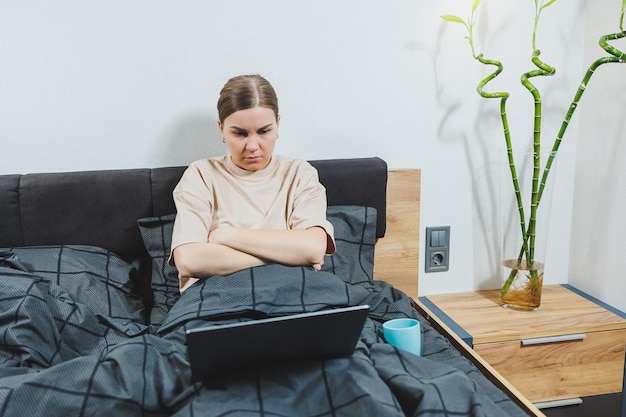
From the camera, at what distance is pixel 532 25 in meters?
1.94

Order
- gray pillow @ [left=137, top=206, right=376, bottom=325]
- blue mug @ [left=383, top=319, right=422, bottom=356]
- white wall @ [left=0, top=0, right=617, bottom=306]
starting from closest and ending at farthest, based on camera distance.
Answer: blue mug @ [left=383, top=319, right=422, bottom=356] < gray pillow @ [left=137, top=206, right=376, bottom=325] < white wall @ [left=0, top=0, right=617, bottom=306]

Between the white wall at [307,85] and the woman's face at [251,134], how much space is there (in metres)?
0.31

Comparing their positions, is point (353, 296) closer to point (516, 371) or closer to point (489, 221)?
point (516, 371)

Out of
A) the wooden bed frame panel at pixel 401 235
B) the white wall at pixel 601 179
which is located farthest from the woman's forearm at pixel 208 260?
the white wall at pixel 601 179

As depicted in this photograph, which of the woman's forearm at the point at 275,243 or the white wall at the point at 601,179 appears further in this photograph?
the white wall at the point at 601,179

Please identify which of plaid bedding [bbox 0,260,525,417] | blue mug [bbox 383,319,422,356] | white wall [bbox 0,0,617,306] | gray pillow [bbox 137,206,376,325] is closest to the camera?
plaid bedding [bbox 0,260,525,417]

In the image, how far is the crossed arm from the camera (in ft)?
4.55

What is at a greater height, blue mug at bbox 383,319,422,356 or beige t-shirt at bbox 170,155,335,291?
beige t-shirt at bbox 170,155,335,291

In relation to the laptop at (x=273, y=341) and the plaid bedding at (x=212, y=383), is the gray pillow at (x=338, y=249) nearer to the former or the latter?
the plaid bedding at (x=212, y=383)

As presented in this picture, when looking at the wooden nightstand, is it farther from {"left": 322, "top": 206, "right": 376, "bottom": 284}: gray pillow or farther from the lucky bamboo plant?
{"left": 322, "top": 206, "right": 376, "bottom": 284}: gray pillow

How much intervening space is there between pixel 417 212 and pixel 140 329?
1.02 metres

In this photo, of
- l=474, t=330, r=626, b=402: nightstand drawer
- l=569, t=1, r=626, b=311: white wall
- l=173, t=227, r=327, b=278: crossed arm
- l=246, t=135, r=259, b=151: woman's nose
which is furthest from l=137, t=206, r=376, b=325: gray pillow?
l=569, t=1, r=626, b=311: white wall

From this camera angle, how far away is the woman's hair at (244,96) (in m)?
1.50

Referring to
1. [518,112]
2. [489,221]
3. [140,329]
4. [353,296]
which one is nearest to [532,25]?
[518,112]
